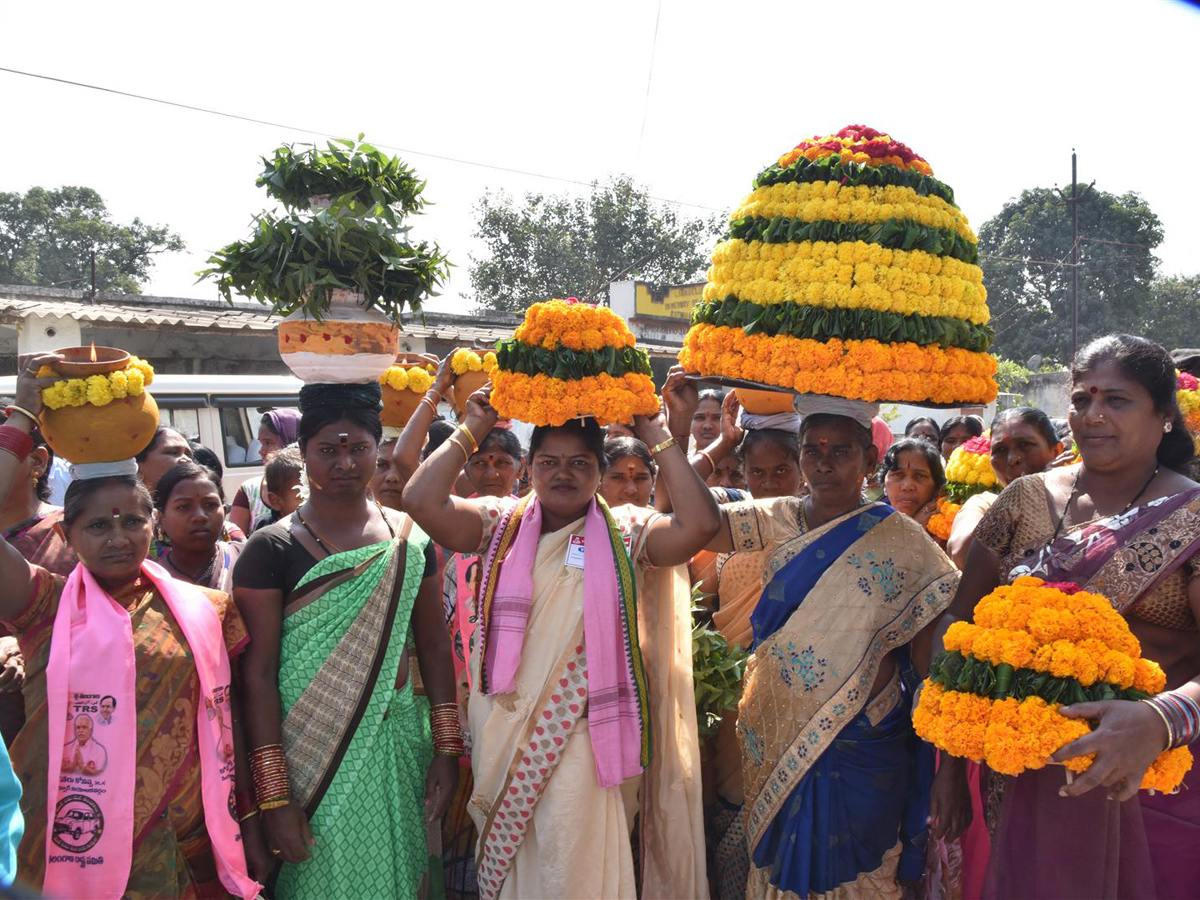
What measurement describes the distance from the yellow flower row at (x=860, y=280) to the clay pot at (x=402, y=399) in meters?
2.41

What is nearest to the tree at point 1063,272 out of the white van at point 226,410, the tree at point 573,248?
the tree at point 573,248

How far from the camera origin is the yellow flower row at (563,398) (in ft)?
11.0

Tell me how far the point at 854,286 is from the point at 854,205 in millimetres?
301

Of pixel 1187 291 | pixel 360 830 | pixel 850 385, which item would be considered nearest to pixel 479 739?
pixel 360 830

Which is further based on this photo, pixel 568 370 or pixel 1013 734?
pixel 568 370

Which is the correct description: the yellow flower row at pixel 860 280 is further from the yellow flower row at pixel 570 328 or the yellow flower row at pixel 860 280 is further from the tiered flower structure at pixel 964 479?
the tiered flower structure at pixel 964 479

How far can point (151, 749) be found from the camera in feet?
9.86

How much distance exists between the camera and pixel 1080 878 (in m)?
2.95

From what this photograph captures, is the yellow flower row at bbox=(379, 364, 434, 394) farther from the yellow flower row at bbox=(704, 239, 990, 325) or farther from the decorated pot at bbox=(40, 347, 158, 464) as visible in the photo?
the yellow flower row at bbox=(704, 239, 990, 325)

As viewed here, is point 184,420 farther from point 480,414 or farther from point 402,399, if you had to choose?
point 480,414

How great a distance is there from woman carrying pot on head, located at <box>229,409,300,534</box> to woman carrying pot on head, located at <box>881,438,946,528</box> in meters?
3.68

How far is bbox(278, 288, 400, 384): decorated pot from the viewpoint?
3623 millimetres

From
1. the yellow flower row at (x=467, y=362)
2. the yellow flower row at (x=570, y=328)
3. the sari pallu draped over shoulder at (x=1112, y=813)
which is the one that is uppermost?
the yellow flower row at (x=570, y=328)

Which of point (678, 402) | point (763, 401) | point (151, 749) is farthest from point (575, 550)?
point (151, 749)
